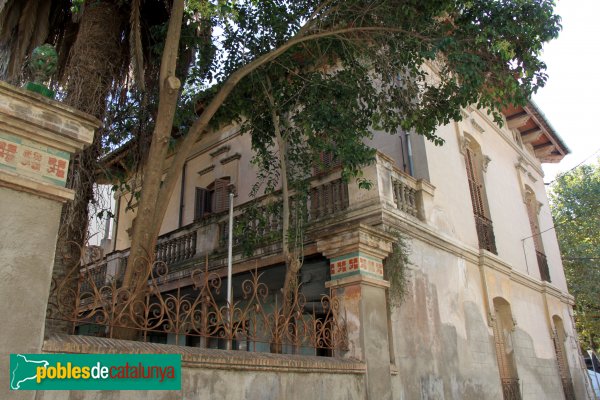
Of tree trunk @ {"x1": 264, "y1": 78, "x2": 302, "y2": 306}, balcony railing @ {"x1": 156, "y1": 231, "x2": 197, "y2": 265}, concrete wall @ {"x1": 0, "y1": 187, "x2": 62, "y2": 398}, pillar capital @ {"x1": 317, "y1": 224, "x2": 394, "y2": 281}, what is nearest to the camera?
concrete wall @ {"x1": 0, "y1": 187, "x2": 62, "y2": 398}

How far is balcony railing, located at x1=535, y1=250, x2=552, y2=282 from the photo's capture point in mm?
14466

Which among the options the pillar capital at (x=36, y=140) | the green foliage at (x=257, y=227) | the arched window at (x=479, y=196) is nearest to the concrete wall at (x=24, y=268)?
the pillar capital at (x=36, y=140)

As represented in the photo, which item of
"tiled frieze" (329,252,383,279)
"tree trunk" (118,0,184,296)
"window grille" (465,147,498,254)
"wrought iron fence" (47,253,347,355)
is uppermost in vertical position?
"window grille" (465,147,498,254)

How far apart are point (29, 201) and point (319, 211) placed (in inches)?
224

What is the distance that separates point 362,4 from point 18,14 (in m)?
5.03

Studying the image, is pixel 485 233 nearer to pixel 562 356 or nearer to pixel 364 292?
pixel 562 356

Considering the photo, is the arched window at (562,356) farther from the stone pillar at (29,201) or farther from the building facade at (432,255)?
the stone pillar at (29,201)

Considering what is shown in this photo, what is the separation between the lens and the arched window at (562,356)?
1312 centimetres

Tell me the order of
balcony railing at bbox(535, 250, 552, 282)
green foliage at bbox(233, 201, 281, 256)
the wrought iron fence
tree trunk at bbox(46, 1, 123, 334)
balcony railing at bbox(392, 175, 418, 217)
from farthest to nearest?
balcony railing at bbox(535, 250, 552, 282) → green foliage at bbox(233, 201, 281, 256) → balcony railing at bbox(392, 175, 418, 217) → tree trunk at bbox(46, 1, 123, 334) → the wrought iron fence

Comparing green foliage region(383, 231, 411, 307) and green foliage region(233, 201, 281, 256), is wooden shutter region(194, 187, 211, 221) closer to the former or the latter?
green foliage region(233, 201, 281, 256)

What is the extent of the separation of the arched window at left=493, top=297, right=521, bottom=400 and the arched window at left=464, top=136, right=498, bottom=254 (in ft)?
4.31

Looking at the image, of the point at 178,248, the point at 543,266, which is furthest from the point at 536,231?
the point at 178,248

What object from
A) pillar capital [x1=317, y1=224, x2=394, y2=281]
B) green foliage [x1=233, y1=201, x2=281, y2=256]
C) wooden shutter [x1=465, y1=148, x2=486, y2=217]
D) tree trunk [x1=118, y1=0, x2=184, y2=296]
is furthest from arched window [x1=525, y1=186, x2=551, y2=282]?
tree trunk [x1=118, y1=0, x2=184, y2=296]

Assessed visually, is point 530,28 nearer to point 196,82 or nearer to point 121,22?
point 196,82
